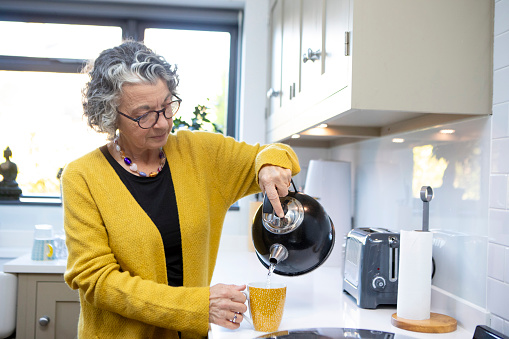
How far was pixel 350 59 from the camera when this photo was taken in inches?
47.9

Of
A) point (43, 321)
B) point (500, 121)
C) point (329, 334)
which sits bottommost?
point (43, 321)

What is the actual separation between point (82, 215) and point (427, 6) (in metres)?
0.93

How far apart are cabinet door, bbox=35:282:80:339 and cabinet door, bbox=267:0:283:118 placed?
1.26 metres

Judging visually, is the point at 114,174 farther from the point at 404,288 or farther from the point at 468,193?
the point at 468,193

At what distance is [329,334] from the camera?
116 centimetres

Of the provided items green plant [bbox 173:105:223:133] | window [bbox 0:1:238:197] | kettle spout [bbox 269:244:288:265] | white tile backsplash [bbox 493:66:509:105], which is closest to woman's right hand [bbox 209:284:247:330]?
kettle spout [bbox 269:244:288:265]

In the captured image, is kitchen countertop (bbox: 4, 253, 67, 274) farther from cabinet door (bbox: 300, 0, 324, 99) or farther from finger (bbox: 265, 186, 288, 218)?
finger (bbox: 265, 186, 288, 218)

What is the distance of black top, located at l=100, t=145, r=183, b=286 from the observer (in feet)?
4.37

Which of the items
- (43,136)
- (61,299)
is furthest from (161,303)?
(43,136)

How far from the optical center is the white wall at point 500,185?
1.17 m

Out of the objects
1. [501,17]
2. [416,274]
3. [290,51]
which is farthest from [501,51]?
[290,51]

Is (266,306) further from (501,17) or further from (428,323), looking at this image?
(501,17)

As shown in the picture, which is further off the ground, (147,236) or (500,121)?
(500,121)

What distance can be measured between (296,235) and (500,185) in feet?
1.54
